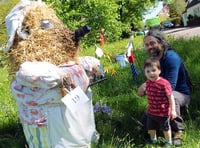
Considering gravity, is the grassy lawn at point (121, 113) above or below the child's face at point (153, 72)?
below

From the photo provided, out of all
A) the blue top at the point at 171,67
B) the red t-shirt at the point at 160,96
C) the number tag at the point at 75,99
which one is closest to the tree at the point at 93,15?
the blue top at the point at 171,67

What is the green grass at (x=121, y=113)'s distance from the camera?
4809mm

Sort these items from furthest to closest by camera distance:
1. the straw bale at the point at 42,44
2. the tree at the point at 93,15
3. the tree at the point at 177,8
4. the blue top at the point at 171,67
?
the tree at the point at 177,8 → the tree at the point at 93,15 → the blue top at the point at 171,67 → the straw bale at the point at 42,44

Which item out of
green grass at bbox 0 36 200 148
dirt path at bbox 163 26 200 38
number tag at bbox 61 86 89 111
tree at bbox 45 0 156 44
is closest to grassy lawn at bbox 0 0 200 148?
green grass at bbox 0 36 200 148

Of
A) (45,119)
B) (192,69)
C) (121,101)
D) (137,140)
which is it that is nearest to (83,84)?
(45,119)

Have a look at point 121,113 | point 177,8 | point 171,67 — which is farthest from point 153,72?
point 177,8

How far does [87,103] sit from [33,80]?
26.5 inches

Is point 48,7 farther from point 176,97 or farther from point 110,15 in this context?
point 110,15

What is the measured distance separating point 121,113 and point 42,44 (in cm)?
165

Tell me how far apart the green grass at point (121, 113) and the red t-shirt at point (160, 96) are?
1.24ft

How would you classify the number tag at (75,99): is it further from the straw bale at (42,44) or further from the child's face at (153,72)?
the child's face at (153,72)

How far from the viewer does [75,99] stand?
4.19m

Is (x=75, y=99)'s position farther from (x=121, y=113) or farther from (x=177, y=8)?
(x=177, y=8)

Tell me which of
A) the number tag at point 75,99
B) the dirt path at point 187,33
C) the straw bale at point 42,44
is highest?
the straw bale at point 42,44
